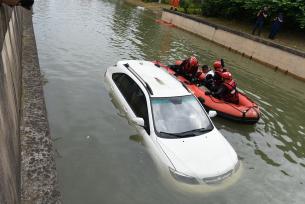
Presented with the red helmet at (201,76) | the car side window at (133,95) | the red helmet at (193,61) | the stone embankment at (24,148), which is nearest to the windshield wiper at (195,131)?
the car side window at (133,95)

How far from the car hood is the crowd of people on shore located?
3.85m

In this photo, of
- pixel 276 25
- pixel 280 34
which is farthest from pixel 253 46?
pixel 280 34

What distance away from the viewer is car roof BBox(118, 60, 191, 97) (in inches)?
357

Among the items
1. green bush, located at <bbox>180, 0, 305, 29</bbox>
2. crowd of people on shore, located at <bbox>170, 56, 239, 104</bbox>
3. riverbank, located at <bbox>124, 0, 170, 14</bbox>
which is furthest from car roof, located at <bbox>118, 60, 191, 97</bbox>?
riverbank, located at <bbox>124, 0, 170, 14</bbox>

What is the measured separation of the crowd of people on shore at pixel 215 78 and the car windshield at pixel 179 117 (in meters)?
3.01

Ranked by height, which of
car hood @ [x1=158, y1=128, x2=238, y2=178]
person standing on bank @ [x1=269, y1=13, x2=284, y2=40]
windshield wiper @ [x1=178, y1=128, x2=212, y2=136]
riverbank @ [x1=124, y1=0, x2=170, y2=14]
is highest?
person standing on bank @ [x1=269, y1=13, x2=284, y2=40]

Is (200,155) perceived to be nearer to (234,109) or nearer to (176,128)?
(176,128)

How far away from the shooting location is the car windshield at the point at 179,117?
823cm

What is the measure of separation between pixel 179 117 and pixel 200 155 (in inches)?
49.6

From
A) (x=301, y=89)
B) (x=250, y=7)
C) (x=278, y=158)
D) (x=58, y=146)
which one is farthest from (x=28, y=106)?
(x=250, y=7)

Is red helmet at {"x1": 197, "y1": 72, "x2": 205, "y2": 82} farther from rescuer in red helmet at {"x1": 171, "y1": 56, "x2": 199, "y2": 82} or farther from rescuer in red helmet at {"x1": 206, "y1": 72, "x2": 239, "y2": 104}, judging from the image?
rescuer in red helmet at {"x1": 206, "y1": 72, "x2": 239, "y2": 104}

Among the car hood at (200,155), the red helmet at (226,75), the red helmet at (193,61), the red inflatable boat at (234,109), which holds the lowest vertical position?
the red inflatable boat at (234,109)

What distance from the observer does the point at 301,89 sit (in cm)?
1795

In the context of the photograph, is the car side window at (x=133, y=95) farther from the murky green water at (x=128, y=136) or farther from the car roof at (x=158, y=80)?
the murky green water at (x=128, y=136)
